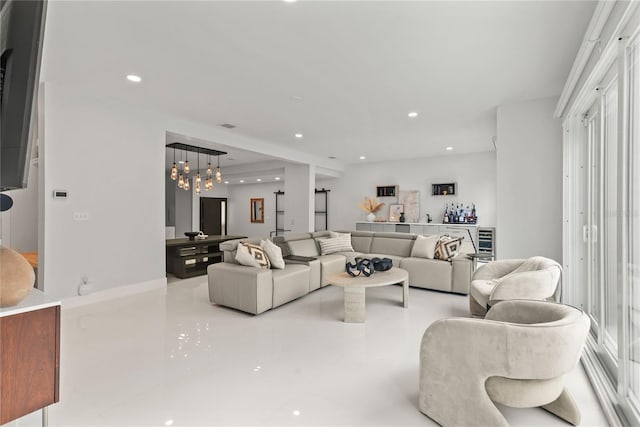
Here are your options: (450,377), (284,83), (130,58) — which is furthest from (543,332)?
(130,58)

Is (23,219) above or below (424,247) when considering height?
above

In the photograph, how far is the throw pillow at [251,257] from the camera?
385cm

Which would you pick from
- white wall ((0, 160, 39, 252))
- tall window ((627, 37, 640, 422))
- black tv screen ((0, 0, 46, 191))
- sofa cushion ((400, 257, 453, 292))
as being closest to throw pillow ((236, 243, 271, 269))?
sofa cushion ((400, 257, 453, 292))

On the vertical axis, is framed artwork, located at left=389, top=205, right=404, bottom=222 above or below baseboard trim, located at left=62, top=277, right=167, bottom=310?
above

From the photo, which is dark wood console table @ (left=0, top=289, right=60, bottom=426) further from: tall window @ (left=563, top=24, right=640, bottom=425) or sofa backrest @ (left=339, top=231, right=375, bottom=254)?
sofa backrest @ (left=339, top=231, right=375, bottom=254)

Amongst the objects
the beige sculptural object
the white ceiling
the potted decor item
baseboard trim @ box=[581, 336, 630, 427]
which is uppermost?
the white ceiling

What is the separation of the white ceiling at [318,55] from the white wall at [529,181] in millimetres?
289

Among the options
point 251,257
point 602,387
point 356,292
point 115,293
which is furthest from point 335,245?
point 602,387

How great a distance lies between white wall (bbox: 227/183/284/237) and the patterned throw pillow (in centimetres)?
672

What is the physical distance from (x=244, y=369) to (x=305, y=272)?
203cm

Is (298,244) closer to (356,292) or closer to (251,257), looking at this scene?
(251,257)

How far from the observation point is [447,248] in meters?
4.83

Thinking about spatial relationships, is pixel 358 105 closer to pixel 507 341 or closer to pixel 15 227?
pixel 507 341

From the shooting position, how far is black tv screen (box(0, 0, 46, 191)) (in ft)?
2.83
